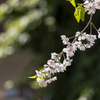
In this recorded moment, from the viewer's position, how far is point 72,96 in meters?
2.96

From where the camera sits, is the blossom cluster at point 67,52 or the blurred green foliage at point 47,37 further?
the blurred green foliage at point 47,37

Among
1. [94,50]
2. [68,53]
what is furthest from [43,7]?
[68,53]

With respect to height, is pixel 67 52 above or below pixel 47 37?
below

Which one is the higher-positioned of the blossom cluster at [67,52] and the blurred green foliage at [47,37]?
the blurred green foliage at [47,37]

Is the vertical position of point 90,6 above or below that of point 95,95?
below

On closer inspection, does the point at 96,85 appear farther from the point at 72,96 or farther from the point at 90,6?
the point at 90,6

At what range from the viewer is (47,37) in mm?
3391

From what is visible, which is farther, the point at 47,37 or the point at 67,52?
the point at 47,37

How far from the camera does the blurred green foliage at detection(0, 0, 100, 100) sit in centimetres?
303

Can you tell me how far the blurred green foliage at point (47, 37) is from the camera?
9.93ft

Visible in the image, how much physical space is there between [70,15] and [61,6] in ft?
0.59

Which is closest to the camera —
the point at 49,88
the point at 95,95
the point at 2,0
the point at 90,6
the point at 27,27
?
the point at 90,6

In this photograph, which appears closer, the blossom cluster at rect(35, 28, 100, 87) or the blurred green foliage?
the blossom cluster at rect(35, 28, 100, 87)

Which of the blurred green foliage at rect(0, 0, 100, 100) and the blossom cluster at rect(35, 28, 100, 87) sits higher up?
the blurred green foliage at rect(0, 0, 100, 100)
